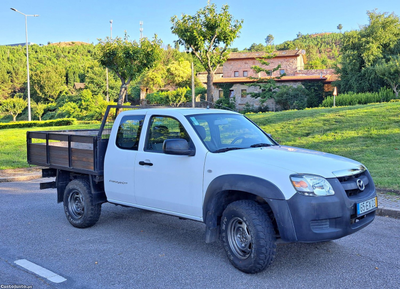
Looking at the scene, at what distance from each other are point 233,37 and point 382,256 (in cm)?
3096

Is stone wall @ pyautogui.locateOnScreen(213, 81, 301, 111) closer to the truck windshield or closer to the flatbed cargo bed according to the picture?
the flatbed cargo bed

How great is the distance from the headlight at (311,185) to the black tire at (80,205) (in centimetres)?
357

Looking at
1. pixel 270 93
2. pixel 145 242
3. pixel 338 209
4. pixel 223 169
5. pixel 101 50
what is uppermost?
pixel 101 50

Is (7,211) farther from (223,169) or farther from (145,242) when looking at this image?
(223,169)

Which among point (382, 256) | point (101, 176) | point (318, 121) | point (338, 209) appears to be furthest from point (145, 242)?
point (318, 121)

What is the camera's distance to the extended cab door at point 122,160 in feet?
18.6

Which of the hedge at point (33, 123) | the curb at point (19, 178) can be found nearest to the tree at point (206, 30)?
the hedge at point (33, 123)

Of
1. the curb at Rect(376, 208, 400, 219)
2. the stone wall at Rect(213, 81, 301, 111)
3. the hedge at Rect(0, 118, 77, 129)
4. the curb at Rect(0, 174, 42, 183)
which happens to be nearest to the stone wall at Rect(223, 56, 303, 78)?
the stone wall at Rect(213, 81, 301, 111)

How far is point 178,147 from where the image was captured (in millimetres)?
4801

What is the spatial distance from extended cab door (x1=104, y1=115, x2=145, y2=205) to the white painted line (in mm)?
1521

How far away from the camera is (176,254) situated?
5148 millimetres

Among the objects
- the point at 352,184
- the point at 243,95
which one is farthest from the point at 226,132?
the point at 243,95

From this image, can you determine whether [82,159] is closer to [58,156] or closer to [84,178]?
[84,178]

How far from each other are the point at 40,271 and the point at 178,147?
7.17 feet
